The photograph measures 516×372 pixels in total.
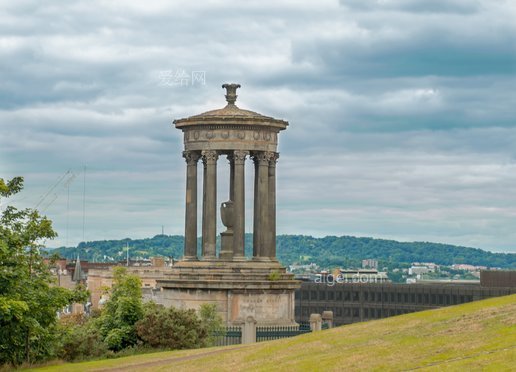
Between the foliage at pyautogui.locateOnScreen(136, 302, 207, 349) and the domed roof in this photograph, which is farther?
the domed roof

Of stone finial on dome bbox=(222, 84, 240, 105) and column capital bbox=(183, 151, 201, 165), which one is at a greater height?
stone finial on dome bbox=(222, 84, 240, 105)

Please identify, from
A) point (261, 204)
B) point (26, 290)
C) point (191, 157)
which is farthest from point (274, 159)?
point (26, 290)

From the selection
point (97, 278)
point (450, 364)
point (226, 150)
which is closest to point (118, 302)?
point (226, 150)

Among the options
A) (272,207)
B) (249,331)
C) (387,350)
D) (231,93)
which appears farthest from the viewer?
(231,93)

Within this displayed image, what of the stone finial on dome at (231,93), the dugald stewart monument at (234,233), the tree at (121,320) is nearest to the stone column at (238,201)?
the dugald stewart monument at (234,233)

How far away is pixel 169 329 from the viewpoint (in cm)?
6200

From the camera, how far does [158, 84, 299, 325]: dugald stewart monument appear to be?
71125 millimetres

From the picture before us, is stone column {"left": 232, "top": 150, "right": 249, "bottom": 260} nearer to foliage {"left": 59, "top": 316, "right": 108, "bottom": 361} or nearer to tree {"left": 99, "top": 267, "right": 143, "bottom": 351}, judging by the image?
tree {"left": 99, "top": 267, "right": 143, "bottom": 351}

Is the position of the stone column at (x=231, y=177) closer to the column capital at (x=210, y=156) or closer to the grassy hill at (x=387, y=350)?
the column capital at (x=210, y=156)

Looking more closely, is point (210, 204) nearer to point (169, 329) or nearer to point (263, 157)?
point (263, 157)

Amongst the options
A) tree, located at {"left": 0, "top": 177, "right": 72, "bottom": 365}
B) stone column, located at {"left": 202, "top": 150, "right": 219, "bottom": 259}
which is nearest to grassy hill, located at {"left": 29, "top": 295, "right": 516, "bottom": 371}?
tree, located at {"left": 0, "top": 177, "right": 72, "bottom": 365}

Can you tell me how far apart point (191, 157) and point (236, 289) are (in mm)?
7886

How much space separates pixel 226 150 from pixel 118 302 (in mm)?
12472

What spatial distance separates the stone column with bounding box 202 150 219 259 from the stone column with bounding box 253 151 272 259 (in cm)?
243
